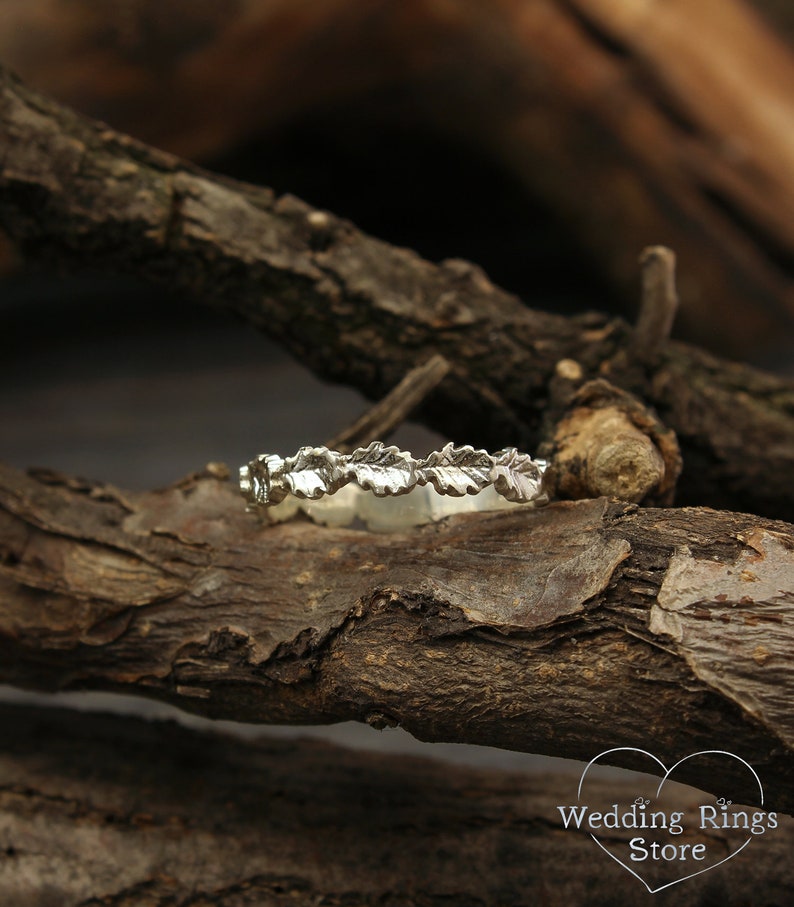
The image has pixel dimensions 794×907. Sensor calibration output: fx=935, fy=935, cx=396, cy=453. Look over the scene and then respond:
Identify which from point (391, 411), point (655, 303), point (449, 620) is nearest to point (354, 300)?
point (391, 411)

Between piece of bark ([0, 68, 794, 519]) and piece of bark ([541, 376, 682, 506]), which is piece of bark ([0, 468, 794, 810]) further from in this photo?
piece of bark ([0, 68, 794, 519])

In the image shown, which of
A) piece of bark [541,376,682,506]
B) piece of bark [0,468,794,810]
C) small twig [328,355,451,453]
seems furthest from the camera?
small twig [328,355,451,453]

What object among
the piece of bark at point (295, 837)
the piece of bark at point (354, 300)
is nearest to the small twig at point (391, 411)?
the piece of bark at point (354, 300)

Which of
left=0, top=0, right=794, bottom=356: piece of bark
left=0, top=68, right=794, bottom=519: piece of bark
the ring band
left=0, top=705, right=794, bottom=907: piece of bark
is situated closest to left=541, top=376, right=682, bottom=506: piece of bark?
the ring band

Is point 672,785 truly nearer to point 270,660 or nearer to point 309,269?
point 270,660

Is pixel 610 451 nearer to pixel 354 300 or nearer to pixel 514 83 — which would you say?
pixel 354 300

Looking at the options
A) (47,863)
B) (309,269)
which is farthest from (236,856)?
(309,269)
